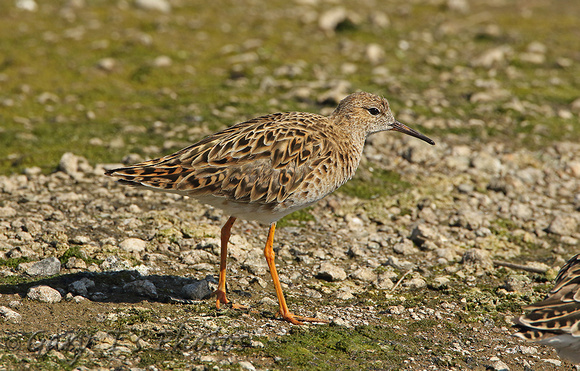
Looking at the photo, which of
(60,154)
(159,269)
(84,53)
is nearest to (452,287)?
(159,269)

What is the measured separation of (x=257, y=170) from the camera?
261 inches

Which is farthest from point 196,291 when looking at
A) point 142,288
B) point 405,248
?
point 405,248

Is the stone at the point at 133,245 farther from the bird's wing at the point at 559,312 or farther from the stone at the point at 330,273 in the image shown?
the bird's wing at the point at 559,312

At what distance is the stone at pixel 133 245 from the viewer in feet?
24.0

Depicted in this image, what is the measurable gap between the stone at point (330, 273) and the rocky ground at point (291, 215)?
0.04 metres

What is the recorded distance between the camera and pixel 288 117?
287 inches

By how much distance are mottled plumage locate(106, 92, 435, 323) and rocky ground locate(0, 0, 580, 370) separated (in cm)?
88

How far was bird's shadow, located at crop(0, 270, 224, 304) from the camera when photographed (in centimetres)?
641

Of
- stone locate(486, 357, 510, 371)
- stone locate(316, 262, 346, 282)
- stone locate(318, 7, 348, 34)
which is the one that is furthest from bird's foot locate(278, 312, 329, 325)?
stone locate(318, 7, 348, 34)

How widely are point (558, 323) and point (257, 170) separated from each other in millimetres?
3125

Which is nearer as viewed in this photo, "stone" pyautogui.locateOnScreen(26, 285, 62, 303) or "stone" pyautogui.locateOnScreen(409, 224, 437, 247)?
"stone" pyautogui.locateOnScreen(26, 285, 62, 303)

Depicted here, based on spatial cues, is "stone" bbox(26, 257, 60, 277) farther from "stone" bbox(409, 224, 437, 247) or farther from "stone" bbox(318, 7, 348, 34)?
"stone" bbox(318, 7, 348, 34)

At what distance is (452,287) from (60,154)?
5.86 meters

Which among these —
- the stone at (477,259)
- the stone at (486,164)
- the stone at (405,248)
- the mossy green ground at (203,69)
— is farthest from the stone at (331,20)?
the stone at (477,259)
